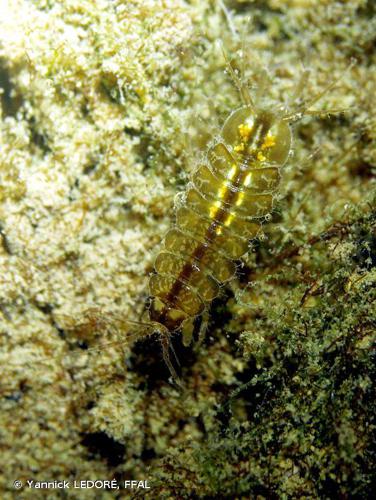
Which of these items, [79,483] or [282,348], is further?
[79,483]

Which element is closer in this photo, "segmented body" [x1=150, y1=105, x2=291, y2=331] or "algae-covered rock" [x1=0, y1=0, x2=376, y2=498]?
"segmented body" [x1=150, y1=105, x2=291, y2=331]

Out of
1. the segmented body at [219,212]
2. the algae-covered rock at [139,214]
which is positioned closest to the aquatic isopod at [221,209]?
the segmented body at [219,212]

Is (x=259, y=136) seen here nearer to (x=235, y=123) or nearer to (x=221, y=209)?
(x=235, y=123)

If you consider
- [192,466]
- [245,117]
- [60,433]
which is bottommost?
[192,466]

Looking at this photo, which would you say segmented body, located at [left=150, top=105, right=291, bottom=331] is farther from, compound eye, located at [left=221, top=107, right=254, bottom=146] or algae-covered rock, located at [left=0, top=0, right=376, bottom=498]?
algae-covered rock, located at [left=0, top=0, right=376, bottom=498]

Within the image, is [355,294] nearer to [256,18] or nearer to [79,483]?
[256,18]

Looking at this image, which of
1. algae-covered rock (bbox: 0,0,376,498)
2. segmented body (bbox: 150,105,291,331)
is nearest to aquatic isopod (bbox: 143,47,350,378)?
segmented body (bbox: 150,105,291,331)

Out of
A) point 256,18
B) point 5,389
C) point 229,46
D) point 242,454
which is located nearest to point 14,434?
point 5,389
